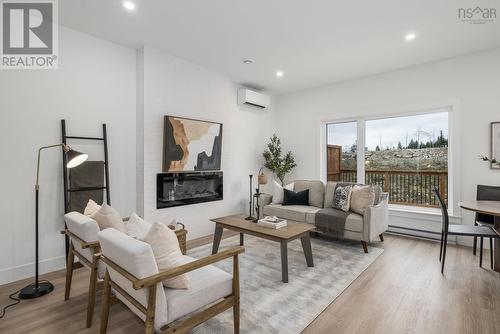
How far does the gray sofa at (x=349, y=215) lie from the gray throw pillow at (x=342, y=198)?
0.17 metres

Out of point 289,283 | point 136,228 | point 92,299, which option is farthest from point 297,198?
point 92,299

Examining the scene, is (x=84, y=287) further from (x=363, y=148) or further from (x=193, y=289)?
(x=363, y=148)

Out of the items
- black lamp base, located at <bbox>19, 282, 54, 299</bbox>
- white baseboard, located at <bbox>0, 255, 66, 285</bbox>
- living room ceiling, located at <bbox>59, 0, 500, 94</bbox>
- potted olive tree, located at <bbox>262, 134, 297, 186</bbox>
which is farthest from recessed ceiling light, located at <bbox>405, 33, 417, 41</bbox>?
white baseboard, located at <bbox>0, 255, 66, 285</bbox>

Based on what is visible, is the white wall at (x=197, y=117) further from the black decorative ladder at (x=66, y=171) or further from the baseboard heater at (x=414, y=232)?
the baseboard heater at (x=414, y=232)

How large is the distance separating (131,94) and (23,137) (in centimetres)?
136

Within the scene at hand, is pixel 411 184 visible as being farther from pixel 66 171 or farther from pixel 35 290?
pixel 35 290

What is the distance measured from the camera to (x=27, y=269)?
2.78m

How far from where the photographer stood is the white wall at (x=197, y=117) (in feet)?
11.9

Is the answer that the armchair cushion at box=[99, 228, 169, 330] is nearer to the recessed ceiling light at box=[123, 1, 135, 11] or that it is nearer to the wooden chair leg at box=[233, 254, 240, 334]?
the wooden chair leg at box=[233, 254, 240, 334]

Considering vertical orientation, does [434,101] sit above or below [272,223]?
above

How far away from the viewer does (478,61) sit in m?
3.71

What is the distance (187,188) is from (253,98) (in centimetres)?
230

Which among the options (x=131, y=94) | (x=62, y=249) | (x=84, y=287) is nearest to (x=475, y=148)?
(x=131, y=94)

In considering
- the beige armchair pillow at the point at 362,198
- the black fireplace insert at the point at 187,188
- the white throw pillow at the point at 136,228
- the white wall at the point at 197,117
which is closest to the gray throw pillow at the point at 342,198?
the beige armchair pillow at the point at 362,198
